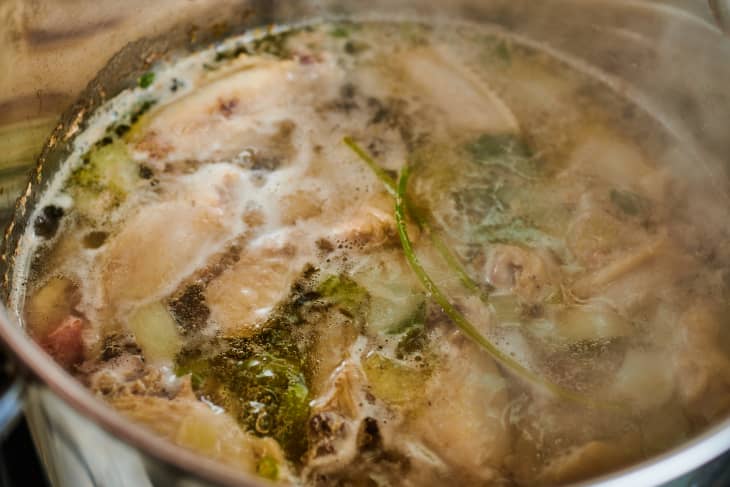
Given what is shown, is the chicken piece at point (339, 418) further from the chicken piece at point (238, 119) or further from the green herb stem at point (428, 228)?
the chicken piece at point (238, 119)

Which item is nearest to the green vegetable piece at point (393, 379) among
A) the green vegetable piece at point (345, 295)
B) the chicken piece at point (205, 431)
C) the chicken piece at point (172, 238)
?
the green vegetable piece at point (345, 295)

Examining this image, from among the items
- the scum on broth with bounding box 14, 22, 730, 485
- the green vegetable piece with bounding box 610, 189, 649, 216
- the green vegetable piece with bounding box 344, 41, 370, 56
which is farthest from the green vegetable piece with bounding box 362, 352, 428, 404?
the green vegetable piece with bounding box 344, 41, 370, 56

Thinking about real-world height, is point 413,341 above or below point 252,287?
below

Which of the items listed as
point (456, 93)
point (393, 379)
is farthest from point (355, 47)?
point (393, 379)

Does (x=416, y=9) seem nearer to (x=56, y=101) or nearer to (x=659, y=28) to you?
(x=659, y=28)

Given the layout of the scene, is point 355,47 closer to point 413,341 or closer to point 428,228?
point 428,228

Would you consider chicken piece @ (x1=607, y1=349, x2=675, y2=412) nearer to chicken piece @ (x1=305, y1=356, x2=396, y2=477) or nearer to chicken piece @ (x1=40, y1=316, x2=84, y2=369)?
chicken piece @ (x1=305, y1=356, x2=396, y2=477)
